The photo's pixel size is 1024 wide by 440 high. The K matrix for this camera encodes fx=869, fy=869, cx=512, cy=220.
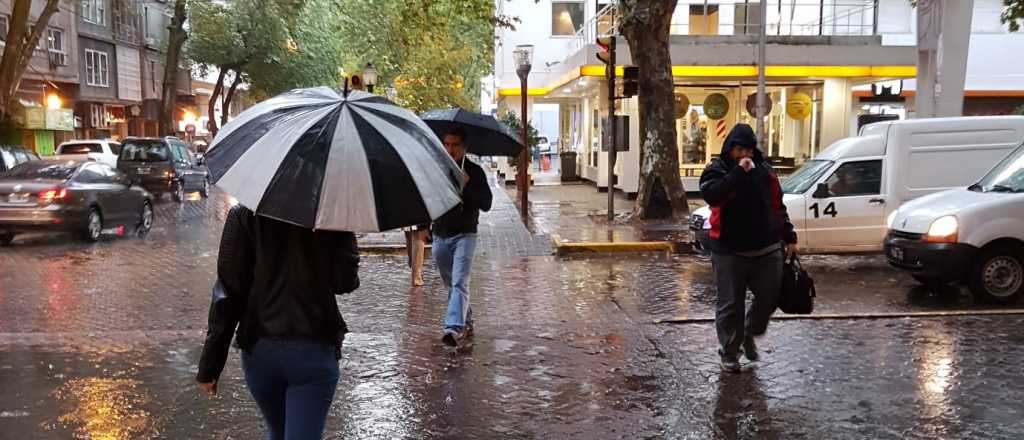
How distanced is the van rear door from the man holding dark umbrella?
6280 millimetres

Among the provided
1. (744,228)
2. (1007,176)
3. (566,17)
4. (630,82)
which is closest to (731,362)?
(744,228)

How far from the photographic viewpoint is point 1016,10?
48.9ft

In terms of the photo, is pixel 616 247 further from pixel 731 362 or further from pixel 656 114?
pixel 731 362

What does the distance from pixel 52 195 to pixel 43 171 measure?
3.59 ft

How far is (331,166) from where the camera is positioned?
9.75ft

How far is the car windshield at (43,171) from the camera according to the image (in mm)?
14461

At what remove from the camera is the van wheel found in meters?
8.87

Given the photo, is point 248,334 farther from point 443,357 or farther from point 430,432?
point 443,357

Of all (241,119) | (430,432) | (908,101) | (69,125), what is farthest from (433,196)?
(69,125)

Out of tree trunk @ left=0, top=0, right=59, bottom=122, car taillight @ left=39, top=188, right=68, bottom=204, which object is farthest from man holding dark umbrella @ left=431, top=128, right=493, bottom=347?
tree trunk @ left=0, top=0, right=59, bottom=122

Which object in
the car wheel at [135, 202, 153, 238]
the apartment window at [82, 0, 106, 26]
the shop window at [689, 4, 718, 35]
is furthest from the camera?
the apartment window at [82, 0, 106, 26]

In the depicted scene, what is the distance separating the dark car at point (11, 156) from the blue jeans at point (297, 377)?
1763 centimetres

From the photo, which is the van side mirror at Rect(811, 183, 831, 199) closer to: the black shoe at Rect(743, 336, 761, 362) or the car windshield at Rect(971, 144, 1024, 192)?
the car windshield at Rect(971, 144, 1024, 192)

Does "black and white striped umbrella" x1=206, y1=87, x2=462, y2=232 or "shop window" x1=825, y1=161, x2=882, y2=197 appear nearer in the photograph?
"black and white striped umbrella" x1=206, y1=87, x2=462, y2=232
